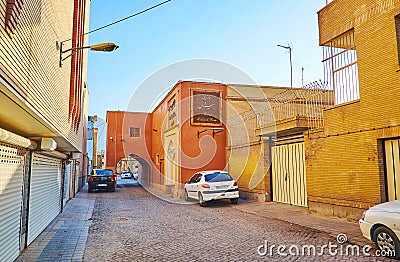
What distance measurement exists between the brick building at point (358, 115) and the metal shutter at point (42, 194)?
793 centimetres

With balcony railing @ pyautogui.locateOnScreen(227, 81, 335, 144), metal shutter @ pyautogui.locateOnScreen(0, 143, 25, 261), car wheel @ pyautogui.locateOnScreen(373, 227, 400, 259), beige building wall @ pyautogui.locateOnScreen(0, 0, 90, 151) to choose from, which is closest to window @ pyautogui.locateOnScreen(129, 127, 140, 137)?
balcony railing @ pyautogui.locateOnScreen(227, 81, 335, 144)

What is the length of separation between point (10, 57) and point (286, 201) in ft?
37.0

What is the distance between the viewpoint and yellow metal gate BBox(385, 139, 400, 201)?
24.6 ft

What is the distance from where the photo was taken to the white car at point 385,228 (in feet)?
16.9

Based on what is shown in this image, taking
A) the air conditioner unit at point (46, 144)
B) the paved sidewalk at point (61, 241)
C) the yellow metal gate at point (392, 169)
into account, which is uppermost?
the air conditioner unit at point (46, 144)

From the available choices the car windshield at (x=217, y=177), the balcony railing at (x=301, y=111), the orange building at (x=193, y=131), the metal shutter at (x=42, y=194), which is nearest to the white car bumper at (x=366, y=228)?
the balcony railing at (x=301, y=111)

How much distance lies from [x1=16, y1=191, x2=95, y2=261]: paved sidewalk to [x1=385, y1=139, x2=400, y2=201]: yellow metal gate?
7077mm

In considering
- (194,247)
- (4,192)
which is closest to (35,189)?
(4,192)

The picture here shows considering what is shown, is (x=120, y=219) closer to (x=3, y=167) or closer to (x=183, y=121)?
(x=3, y=167)

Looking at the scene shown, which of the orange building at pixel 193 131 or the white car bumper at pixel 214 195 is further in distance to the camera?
the orange building at pixel 193 131

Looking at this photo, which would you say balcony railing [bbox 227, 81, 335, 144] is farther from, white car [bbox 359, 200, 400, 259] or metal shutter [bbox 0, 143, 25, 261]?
metal shutter [bbox 0, 143, 25, 261]

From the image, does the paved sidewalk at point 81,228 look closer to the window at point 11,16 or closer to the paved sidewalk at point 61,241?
the paved sidewalk at point 61,241

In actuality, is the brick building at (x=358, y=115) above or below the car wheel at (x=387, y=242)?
above

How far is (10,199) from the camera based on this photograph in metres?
5.54
